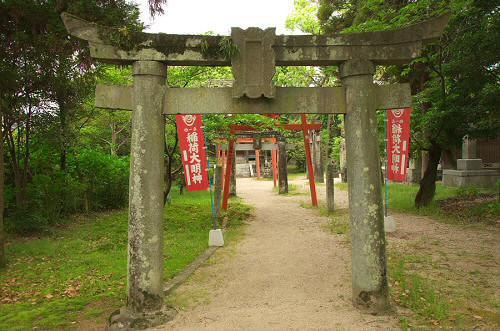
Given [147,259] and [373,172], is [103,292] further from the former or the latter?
[373,172]

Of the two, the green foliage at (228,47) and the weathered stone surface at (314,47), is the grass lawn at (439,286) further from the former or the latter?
the green foliage at (228,47)

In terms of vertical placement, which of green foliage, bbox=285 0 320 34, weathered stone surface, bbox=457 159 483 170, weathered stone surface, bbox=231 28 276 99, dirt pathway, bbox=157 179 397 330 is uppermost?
green foliage, bbox=285 0 320 34

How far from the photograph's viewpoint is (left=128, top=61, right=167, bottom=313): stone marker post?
17.6ft

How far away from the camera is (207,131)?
47.7 ft

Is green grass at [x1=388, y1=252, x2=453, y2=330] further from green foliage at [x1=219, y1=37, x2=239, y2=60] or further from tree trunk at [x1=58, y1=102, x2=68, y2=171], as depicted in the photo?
tree trunk at [x1=58, y1=102, x2=68, y2=171]

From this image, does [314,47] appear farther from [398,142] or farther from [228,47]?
[398,142]

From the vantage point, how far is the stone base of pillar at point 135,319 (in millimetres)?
5184

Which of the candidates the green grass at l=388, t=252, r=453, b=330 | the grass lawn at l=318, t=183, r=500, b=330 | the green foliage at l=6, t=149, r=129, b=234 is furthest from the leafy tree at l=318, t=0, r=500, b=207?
the green foliage at l=6, t=149, r=129, b=234

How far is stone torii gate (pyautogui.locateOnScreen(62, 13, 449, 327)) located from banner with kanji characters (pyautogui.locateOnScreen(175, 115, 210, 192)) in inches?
109

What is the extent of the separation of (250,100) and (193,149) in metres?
3.37

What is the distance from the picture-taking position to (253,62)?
17.8 ft

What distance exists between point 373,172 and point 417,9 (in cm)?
862

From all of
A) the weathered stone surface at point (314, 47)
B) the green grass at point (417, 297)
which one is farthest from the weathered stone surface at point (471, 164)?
the weathered stone surface at point (314, 47)

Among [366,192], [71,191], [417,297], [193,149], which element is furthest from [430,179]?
[71,191]
